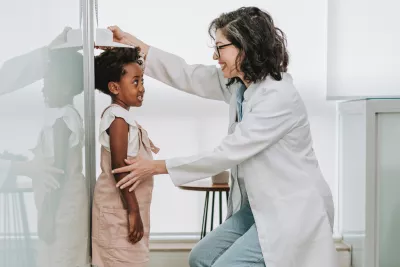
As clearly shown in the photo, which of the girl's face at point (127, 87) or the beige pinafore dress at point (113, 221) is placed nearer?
the beige pinafore dress at point (113, 221)

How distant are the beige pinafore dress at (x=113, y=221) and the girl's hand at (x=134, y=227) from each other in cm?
2

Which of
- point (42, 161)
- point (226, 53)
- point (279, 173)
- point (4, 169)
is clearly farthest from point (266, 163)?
point (4, 169)

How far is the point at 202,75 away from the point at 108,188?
0.73 meters

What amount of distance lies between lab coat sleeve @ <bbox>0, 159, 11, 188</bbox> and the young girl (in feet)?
3.78

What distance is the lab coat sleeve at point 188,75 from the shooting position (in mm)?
2527

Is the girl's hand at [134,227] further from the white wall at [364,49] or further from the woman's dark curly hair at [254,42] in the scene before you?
the white wall at [364,49]

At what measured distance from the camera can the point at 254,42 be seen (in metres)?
2.15

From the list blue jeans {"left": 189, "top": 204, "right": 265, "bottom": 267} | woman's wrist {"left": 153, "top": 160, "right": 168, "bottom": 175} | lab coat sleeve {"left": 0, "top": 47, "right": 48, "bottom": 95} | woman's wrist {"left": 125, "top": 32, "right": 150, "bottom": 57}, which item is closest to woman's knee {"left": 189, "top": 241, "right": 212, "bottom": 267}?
blue jeans {"left": 189, "top": 204, "right": 265, "bottom": 267}

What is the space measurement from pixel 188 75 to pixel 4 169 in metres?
1.79

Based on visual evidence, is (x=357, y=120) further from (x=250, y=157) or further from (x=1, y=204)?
(x=1, y=204)

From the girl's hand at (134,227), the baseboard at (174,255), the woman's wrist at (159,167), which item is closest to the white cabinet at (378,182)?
the baseboard at (174,255)

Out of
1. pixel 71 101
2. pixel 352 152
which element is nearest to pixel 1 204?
pixel 71 101

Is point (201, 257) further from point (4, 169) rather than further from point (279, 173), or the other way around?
point (4, 169)

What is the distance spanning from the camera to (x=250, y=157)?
2129 millimetres
